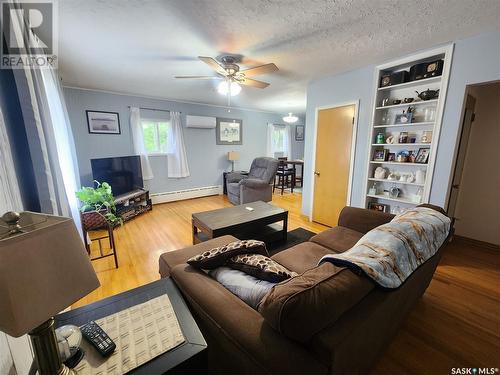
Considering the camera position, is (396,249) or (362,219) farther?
(362,219)

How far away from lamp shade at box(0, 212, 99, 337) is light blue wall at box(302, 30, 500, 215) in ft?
10.2

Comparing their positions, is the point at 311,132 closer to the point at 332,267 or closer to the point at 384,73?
the point at 384,73

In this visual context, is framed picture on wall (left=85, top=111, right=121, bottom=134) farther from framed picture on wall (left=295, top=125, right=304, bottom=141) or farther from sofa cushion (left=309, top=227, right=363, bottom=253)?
framed picture on wall (left=295, top=125, right=304, bottom=141)

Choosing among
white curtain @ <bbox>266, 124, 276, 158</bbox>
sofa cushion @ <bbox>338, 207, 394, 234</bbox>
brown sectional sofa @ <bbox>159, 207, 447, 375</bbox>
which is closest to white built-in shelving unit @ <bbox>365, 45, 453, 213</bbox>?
sofa cushion @ <bbox>338, 207, 394, 234</bbox>

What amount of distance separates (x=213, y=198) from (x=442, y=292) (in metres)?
4.44

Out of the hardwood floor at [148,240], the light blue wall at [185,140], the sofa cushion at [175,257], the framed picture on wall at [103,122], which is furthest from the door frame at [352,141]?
the framed picture on wall at [103,122]

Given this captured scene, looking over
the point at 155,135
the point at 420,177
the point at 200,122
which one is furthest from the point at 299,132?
the point at 420,177

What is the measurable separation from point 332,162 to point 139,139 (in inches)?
147

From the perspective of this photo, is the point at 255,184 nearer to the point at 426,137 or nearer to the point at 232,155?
the point at 232,155

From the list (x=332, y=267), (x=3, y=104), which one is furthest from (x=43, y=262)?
(x=3, y=104)

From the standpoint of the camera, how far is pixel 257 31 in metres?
1.90

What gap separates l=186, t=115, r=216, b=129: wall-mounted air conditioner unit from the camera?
4.85 metres

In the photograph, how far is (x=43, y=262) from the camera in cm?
52

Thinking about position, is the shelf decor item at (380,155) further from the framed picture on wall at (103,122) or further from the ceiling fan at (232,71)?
the framed picture on wall at (103,122)
